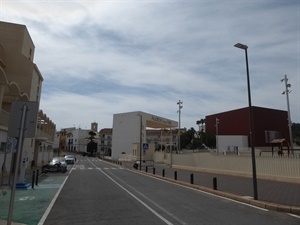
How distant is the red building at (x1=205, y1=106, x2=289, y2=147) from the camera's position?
270ft

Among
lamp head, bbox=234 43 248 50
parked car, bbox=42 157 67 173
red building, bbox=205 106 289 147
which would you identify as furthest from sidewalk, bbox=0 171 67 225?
red building, bbox=205 106 289 147

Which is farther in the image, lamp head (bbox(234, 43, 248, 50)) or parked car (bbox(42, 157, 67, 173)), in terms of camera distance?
parked car (bbox(42, 157, 67, 173))

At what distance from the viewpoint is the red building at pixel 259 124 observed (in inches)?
3236

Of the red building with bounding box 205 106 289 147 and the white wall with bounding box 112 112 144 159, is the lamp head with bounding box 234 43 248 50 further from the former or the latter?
the white wall with bounding box 112 112 144 159

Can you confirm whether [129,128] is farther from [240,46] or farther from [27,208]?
[27,208]

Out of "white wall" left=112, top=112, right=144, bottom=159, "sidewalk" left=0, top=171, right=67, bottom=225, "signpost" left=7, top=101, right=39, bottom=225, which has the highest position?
"white wall" left=112, top=112, right=144, bottom=159

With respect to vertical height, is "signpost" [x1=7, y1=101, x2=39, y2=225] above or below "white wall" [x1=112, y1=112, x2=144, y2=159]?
below

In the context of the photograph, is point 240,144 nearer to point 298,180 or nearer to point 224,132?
point 224,132

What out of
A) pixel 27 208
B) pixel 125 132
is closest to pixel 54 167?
pixel 27 208

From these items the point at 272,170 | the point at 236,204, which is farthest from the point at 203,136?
the point at 236,204

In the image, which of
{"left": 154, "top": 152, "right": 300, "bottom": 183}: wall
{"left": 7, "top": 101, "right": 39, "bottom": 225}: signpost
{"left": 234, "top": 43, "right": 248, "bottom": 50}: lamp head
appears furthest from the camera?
{"left": 154, "top": 152, "right": 300, "bottom": 183}: wall

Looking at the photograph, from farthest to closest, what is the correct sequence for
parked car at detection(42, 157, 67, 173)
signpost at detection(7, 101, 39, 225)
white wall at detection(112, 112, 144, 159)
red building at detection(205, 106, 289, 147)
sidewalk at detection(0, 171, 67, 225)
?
white wall at detection(112, 112, 144, 159) < red building at detection(205, 106, 289, 147) < parked car at detection(42, 157, 67, 173) < sidewalk at detection(0, 171, 67, 225) < signpost at detection(7, 101, 39, 225)

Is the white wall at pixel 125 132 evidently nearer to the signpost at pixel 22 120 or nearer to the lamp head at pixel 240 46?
the lamp head at pixel 240 46

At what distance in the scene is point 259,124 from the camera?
8231 centimetres
